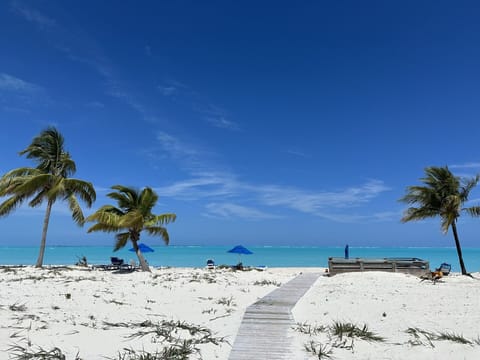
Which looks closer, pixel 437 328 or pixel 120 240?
pixel 437 328

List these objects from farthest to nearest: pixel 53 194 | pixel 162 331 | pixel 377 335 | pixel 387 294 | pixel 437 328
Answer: pixel 53 194, pixel 387 294, pixel 437 328, pixel 377 335, pixel 162 331

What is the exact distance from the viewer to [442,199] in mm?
19328

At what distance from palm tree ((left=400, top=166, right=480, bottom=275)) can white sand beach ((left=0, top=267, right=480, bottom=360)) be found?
267 inches

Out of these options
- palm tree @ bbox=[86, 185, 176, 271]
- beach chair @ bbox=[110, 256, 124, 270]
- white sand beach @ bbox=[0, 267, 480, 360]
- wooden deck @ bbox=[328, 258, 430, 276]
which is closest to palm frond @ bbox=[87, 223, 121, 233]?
palm tree @ bbox=[86, 185, 176, 271]

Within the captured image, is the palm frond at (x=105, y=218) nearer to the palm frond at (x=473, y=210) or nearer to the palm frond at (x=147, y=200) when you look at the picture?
the palm frond at (x=147, y=200)

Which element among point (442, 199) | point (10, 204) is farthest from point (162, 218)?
point (442, 199)

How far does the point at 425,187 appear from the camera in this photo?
64.8 feet

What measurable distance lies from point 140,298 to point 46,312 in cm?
357

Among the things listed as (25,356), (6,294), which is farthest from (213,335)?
(6,294)

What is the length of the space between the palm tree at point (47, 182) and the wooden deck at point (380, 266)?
48.5ft

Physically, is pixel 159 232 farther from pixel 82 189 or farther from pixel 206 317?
pixel 206 317

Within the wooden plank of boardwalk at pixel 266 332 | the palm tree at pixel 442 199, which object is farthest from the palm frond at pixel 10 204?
the palm tree at pixel 442 199

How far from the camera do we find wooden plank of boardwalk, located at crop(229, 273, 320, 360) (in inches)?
216

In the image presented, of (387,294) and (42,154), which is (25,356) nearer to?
(387,294)
